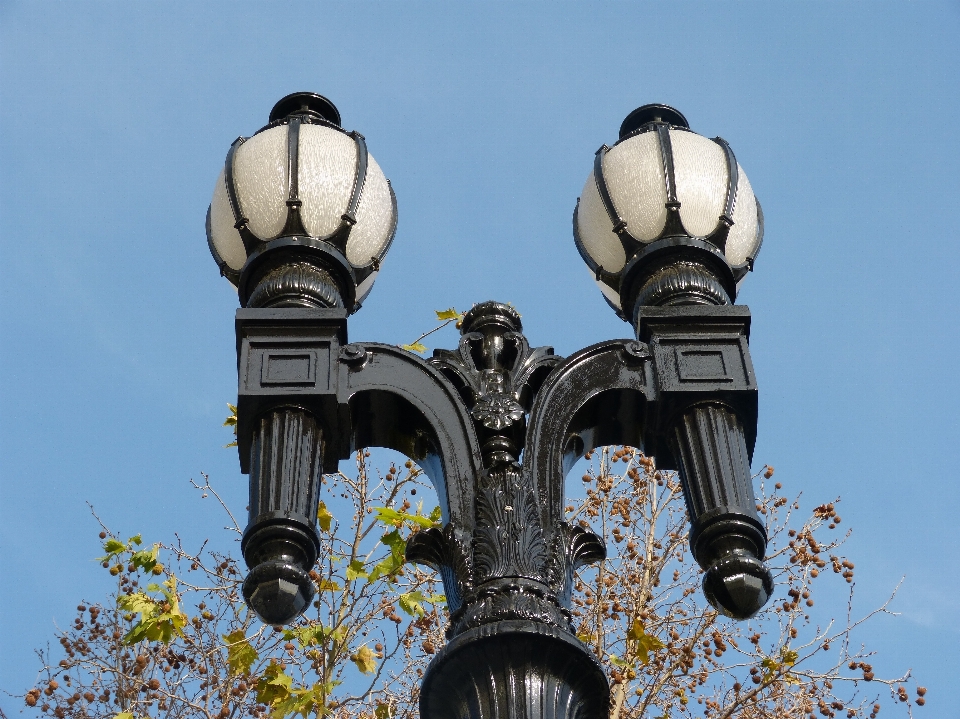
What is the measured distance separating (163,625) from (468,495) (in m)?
3.81

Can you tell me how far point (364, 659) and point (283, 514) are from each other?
466 cm

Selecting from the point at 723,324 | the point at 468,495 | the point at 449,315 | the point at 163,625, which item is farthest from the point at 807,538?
the point at 468,495

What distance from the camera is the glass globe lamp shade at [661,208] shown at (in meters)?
3.66

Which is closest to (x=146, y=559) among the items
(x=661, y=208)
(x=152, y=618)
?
(x=152, y=618)

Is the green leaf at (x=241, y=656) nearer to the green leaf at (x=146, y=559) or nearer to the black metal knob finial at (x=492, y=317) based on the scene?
the green leaf at (x=146, y=559)

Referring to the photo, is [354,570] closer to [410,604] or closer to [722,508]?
[410,604]

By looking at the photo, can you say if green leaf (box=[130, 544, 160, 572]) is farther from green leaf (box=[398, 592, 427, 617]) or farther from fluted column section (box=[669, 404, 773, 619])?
fluted column section (box=[669, 404, 773, 619])

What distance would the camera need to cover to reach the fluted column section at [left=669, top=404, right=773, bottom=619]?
2.73 meters

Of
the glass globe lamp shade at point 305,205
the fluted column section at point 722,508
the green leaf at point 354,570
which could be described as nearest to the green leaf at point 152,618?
the green leaf at point 354,570

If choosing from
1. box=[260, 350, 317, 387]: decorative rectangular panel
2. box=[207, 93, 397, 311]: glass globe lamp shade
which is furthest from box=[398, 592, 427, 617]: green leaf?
box=[260, 350, 317, 387]: decorative rectangular panel

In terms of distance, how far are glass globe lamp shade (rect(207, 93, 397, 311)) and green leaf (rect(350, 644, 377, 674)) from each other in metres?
3.86

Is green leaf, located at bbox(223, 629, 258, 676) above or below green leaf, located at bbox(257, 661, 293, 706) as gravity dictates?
above

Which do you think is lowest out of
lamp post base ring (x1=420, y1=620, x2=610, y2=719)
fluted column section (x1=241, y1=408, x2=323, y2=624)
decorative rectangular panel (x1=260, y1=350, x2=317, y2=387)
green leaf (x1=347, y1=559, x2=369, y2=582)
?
lamp post base ring (x1=420, y1=620, x2=610, y2=719)

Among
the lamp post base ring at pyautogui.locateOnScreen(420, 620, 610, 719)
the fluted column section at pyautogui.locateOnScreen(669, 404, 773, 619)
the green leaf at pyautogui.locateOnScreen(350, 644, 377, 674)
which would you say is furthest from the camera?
the green leaf at pyautogui.locateOnScreen(350, 644, 377, 674)
